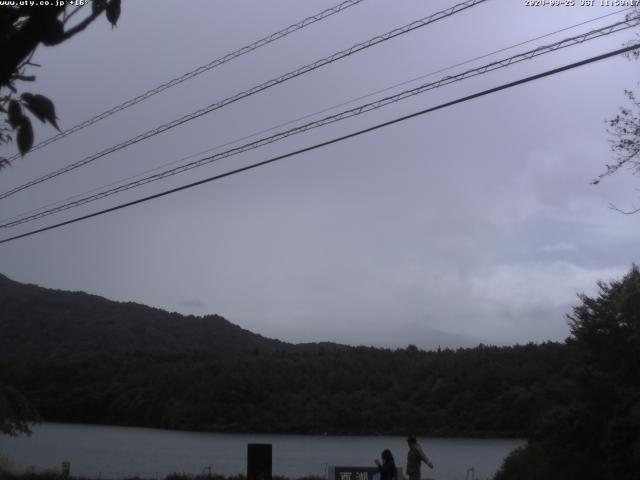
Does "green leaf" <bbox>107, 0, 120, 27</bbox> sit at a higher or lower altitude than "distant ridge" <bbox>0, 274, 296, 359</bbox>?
lower

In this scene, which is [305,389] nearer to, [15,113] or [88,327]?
[88,327]

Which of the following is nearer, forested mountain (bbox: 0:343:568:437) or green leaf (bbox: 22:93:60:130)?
green leaf (bbox: 22:93:60:130)

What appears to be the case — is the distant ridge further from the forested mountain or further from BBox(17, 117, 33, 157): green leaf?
BBox(17, 117, 33, 157): green leaf

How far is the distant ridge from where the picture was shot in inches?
2697

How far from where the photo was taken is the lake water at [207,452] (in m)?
38.3

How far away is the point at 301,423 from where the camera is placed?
62594 millimetres

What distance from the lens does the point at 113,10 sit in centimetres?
382

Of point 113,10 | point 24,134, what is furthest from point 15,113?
point 113,10

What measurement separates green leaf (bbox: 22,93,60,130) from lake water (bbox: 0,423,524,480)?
3167 cm

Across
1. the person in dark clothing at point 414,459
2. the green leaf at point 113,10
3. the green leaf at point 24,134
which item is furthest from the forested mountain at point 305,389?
the green leaf at point 24,134

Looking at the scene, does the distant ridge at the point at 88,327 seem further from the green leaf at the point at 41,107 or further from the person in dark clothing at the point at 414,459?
the green leaf at the point at 41,107

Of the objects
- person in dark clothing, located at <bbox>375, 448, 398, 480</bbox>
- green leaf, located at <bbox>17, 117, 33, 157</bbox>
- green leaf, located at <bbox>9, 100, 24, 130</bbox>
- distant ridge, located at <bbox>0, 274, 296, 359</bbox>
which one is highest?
distant ridge, located at <bbox>0, 274, 296, 359</bbox>

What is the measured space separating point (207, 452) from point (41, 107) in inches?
1917

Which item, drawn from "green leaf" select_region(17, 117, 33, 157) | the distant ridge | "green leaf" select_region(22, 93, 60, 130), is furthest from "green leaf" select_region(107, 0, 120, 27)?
the distant ridge
